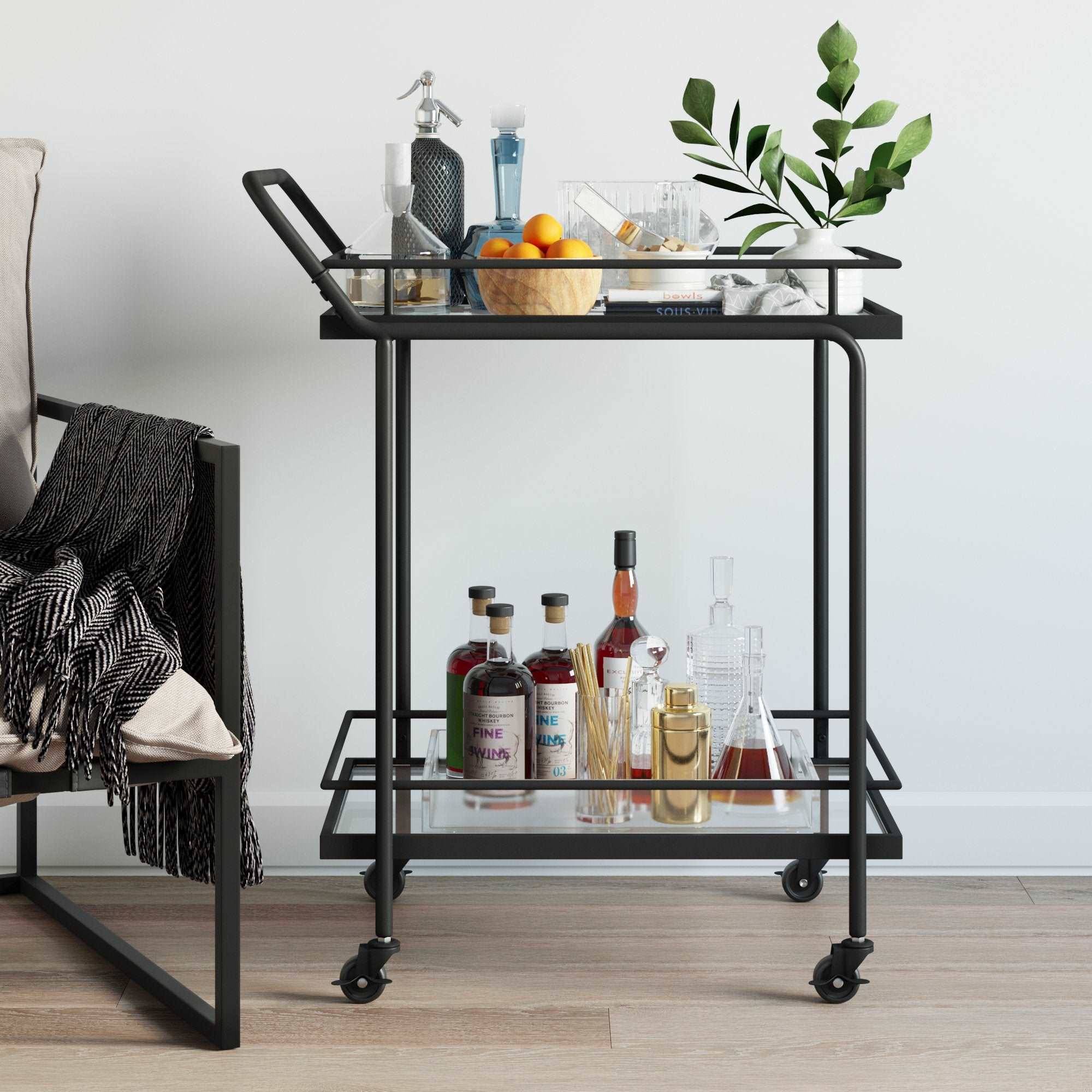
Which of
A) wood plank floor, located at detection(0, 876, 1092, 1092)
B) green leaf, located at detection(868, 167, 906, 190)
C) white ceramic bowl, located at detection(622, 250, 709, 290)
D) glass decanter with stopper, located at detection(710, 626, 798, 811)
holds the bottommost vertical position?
wood plank floor, located at detection(0, 876, 1092, 1092)

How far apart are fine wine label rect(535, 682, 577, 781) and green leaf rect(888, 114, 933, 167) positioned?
67 cm

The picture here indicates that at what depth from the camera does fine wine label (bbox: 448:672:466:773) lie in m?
1.56

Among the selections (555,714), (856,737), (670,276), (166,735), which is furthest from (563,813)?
(670,276)

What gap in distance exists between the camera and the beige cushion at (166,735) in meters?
1.21

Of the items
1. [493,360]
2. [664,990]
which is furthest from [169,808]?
[493,360]

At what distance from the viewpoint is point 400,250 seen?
1.45 metres

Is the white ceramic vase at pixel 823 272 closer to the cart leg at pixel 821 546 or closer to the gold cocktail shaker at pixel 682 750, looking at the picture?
the cart leg at pixel 821 546

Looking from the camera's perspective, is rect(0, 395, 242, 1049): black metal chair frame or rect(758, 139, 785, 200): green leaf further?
rect(758, 139, 785, 200): green leaf

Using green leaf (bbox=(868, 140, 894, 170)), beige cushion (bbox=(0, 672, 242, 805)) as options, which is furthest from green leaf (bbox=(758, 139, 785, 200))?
beige cushion (bbox=(0, 672, 242, 805))

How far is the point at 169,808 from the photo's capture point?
4.75 feet

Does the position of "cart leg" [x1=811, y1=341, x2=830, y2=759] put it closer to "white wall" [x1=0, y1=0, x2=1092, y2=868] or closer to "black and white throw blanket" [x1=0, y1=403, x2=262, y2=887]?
"white wall" [x1=0, y1=0, x2=1092, y2=868]

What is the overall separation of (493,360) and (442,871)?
71cm

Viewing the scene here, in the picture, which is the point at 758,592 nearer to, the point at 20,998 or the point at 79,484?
the point at 79,484

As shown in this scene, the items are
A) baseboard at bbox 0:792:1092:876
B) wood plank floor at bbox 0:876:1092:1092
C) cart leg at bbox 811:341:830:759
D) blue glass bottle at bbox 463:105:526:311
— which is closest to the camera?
wood plank floor at bbox 0:876:1092:1092
